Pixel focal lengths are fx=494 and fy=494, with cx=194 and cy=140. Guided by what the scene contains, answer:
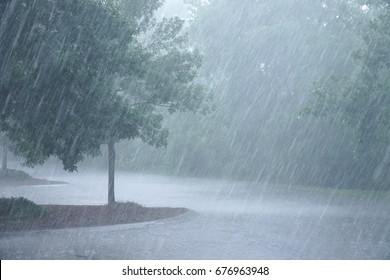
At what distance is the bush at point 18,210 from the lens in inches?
544

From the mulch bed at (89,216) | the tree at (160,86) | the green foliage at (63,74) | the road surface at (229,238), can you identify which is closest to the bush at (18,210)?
the mulch bed at (89,216)

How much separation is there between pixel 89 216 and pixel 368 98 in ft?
54.8

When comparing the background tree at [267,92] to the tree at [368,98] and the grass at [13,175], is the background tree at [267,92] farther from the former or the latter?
the grass at [13,175]

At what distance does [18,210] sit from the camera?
14258 millimetres

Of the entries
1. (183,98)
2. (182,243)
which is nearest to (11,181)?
(183,98)

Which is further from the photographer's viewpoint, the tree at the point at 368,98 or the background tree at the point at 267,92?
the background tree at the point at 267,92

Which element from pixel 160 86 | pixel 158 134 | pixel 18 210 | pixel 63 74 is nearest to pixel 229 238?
pixel 63 74

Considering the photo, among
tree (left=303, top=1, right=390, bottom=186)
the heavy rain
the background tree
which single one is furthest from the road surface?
the background tree

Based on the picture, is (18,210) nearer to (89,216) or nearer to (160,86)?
(89,216)

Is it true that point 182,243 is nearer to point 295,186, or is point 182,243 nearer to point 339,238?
point 339,238

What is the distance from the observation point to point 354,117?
2634cm

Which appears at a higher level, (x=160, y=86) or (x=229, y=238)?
(x=160, y=86)

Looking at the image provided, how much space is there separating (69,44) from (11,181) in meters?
22.2

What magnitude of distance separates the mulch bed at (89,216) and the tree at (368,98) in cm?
1294
